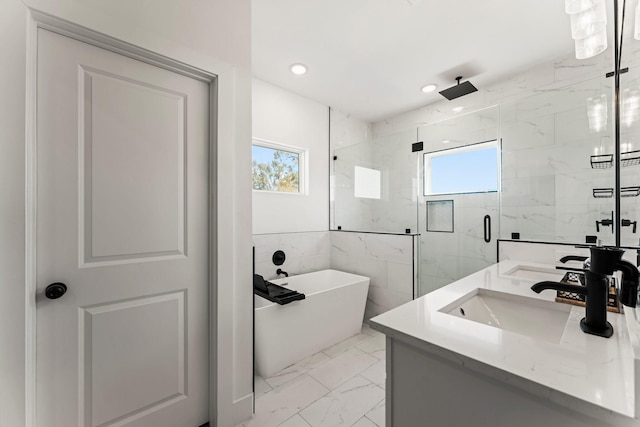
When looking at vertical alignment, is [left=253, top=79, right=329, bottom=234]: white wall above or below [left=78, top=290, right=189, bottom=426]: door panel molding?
above

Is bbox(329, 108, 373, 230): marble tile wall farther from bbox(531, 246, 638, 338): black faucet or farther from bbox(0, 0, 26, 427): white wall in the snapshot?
bbox(0, 0, 26, 427): white wall

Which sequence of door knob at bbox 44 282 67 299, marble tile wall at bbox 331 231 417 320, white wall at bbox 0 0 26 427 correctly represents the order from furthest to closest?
marble tile wall at bbox 331 231 417 320 < door knob at bbox 44 282 67 299 < white wall at bbox 0 0 26 427

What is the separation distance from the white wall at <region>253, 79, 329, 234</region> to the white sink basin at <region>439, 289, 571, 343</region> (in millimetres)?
2138

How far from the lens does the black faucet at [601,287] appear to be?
711 mm

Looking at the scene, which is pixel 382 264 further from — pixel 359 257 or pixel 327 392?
pixel 327 392

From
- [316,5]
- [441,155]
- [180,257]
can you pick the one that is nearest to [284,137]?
[316,5]

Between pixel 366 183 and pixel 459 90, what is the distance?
58.2 inches

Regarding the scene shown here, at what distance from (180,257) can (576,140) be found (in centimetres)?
312

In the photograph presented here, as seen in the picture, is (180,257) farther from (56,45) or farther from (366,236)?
(366,236)

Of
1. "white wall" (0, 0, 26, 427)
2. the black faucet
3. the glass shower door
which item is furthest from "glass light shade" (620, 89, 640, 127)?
"white wall" (0, 0, 26, 427)

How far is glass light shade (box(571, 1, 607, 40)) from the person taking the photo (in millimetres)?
1163

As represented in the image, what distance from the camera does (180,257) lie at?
141cm

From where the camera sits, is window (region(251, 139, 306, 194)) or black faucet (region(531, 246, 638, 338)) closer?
black faucet (region(531, 246, 638, 338))

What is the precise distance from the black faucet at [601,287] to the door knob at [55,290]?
71.3 inches
